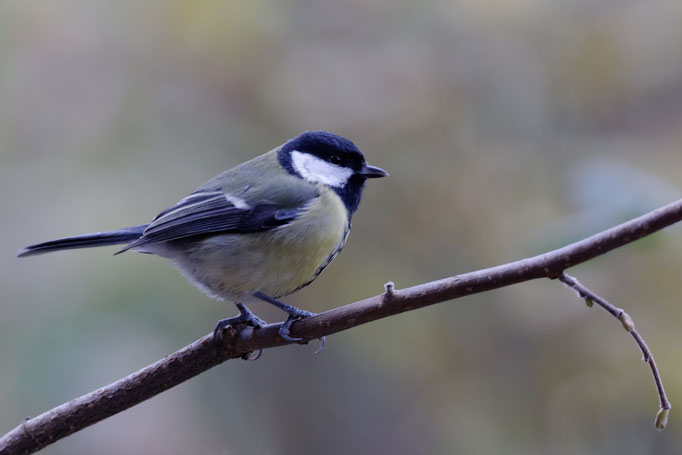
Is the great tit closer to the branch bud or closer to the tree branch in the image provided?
the tree branch

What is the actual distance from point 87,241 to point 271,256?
1.88 ft

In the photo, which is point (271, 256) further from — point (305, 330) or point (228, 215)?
point (305, 330)

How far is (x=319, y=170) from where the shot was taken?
2.28m

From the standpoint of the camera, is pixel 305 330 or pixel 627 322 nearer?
pixel 627 322

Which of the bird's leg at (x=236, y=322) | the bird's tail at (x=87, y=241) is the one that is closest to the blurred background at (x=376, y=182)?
the bird's tail at (x=87, y=241)

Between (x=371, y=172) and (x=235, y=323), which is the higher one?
(x=371, y=172)

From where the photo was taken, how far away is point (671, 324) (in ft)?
7.30

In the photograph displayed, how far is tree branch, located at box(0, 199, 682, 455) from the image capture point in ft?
3.95

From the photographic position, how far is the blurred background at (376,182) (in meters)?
2.41

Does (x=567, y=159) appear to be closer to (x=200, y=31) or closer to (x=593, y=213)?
(x=593, y=213)

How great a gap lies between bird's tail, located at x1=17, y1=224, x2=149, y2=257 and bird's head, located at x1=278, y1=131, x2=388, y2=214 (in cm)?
56

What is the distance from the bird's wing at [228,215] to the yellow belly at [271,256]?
29 millimetres

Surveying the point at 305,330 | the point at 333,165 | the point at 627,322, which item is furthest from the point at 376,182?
the point at 627,322

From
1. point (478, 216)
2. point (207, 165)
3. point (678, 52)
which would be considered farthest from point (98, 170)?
point (678, 52)
